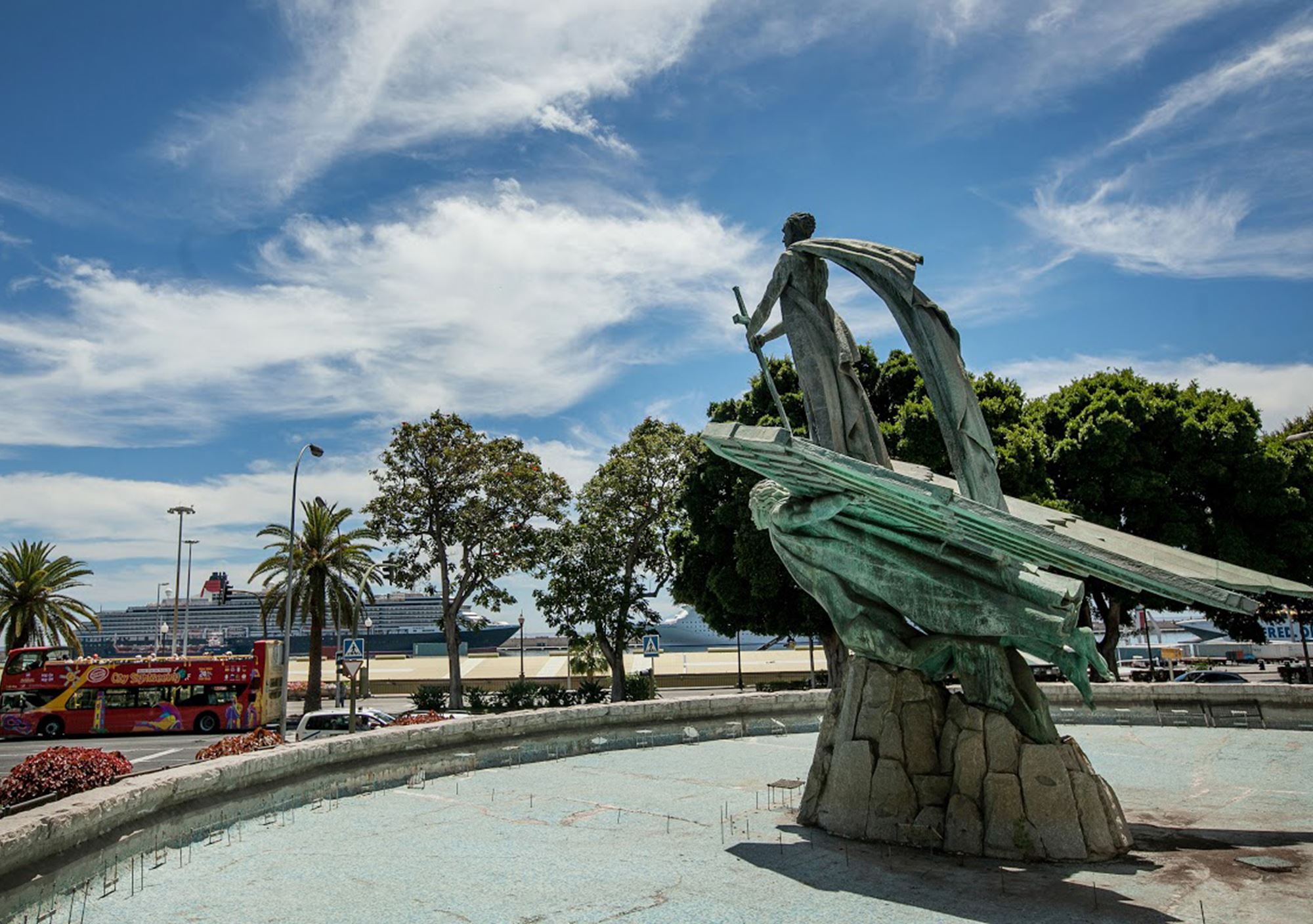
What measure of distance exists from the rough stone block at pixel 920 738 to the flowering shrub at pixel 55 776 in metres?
8.13

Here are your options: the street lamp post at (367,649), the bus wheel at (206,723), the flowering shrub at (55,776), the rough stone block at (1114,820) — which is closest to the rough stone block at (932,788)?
the rough stone block at (1114,820)

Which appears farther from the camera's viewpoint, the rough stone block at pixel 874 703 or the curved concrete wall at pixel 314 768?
the rough stone block at pixel 874 703

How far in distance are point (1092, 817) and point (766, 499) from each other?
4627 mm

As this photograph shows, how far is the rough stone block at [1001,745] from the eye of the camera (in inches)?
324

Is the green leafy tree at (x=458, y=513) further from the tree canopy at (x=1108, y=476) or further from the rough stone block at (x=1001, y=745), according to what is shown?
the rough stone block at (x=1001, y=745)

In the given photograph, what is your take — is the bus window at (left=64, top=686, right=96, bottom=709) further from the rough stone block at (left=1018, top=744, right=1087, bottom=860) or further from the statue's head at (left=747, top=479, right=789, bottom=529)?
the rough stone block at (left=1018, top=744, right=1087, bottom=860)

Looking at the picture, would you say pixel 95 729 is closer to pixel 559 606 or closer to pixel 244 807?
pixel 559 606

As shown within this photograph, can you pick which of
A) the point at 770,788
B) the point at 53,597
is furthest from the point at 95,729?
the point at 770,788

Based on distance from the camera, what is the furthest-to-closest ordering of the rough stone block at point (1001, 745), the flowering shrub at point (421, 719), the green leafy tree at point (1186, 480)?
the green leafy tree at point (1186, 480)
the flowering shrub at point (421, 719)
the rough stone block at point (1001, 745)

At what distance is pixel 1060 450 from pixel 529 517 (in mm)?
19468

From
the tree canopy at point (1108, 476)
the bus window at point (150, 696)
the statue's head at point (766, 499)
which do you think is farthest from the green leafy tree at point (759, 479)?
the bus window at point (150, 696)

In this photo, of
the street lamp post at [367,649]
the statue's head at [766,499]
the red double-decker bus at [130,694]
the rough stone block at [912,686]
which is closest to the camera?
the rough stone block at [912,686]

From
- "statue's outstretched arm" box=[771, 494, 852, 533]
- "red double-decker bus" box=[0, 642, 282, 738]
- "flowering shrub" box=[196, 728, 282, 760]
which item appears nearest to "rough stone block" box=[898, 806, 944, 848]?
"statue's outstretched arm" box=[771, 494, 852, 533]

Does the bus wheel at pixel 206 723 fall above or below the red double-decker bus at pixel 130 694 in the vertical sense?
below
